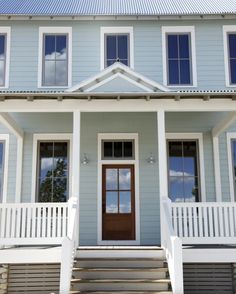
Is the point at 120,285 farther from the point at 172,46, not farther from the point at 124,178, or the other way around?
the point at 172,46

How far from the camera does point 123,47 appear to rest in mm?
11531

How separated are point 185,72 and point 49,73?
376cm

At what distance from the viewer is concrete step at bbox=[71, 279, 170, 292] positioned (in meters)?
7.28

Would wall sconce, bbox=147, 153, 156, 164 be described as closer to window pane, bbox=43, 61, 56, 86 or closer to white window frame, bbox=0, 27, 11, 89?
window pane, bbox=43, 61, 56, 86

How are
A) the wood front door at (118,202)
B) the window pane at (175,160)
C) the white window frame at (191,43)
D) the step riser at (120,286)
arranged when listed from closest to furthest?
the step riser at (120,286) < the wood front door at (118,202) < the window pane at (175,160) < the white window frame at (191,43)

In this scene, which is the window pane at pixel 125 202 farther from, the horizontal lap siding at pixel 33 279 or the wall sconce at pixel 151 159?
the horizontal lap siding at pixel 33 279

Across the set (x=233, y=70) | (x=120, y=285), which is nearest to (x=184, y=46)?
(x=233, y=70)

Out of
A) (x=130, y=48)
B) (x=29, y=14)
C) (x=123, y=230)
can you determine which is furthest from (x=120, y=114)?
(x=29, y=14)

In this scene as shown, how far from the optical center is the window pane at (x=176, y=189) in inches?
416

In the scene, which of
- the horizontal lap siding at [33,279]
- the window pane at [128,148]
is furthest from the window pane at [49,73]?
the horizontal lap siding at [33,279]

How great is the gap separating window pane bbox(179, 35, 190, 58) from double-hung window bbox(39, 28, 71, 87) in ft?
10.2

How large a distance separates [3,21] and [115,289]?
8123 millimetres

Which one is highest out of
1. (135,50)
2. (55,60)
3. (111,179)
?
(135,50)

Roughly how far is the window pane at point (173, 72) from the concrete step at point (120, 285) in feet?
19.0
